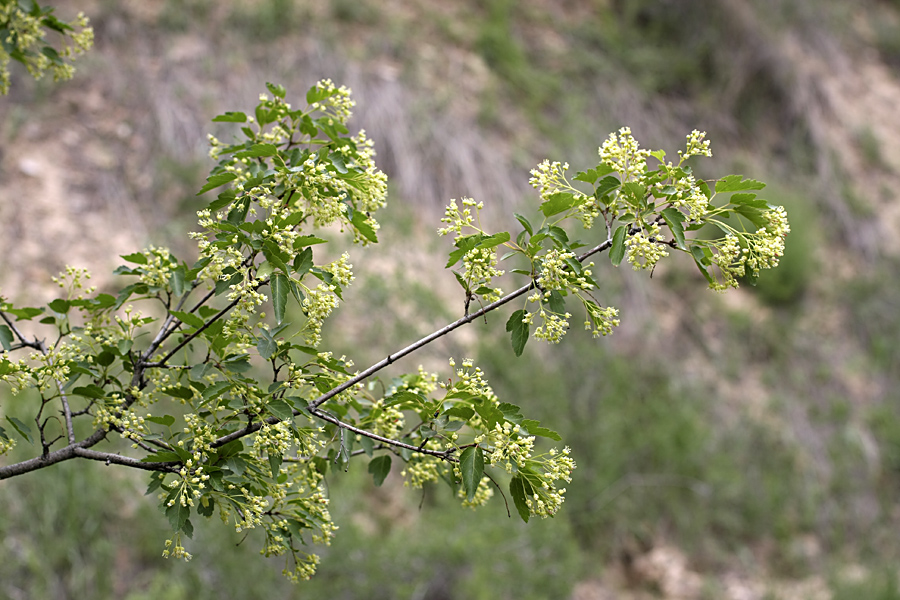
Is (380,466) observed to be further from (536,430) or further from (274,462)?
(536,430)

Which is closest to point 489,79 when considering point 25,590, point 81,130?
point 81,130

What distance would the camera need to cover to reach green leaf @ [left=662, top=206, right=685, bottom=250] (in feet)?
4.82

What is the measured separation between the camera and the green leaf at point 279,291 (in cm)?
147

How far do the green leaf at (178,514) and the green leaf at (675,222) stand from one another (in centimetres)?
109

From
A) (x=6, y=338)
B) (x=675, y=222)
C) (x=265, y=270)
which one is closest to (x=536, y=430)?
(x=675, y=222)

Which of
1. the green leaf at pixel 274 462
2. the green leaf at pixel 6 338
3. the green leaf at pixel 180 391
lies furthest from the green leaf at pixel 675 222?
the green leaf at pixel 6 338

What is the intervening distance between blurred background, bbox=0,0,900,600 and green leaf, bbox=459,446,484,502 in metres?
2.68

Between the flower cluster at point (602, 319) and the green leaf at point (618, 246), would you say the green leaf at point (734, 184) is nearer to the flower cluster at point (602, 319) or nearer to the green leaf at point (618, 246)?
the green leaf at point (618, 246)

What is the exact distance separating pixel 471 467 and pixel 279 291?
20.1 inches

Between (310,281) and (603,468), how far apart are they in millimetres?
2547

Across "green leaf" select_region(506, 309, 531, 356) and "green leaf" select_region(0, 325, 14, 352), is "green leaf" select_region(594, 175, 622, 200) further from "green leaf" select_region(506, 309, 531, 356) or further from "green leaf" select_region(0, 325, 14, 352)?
"green leaf" select_region(0, 325, 14, 352)

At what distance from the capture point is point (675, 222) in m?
1.47

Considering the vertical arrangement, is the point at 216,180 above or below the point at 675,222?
above

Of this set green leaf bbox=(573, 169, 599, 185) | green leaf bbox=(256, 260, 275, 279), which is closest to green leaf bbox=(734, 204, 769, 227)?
green leaf bbox=(573, 169, 599, 185)
